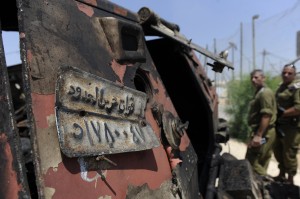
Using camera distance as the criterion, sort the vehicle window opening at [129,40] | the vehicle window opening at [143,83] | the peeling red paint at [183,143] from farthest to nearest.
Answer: the peeling red paint at [183,143] < the vehicle window opening at [143,83] < the vehicle window opening at [129,40]

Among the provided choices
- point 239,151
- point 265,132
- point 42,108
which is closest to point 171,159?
point 42,108

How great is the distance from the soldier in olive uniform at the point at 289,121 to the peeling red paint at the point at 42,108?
16.4 ft

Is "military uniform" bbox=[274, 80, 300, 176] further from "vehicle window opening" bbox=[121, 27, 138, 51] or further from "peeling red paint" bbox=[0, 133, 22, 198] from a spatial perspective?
"peeling red paint" bbox=[0, 133, 22, 198]

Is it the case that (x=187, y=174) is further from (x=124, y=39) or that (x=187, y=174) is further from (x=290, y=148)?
(x=290, y=148)

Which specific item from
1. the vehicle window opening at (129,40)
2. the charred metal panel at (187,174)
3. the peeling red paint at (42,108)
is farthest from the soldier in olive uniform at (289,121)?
the peeling red paint at (42,108)

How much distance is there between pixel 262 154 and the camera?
6.16m

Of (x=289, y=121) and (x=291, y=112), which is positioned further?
(x=289, y=121)

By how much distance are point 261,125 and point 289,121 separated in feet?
1.93

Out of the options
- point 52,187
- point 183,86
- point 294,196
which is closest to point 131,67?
point 52,187

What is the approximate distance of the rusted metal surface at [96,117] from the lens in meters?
1.66

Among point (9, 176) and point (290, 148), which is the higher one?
point (9, 176)

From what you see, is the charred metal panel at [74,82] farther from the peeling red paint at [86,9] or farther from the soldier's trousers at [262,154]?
Answer: the soldier's trousers at [262,154]

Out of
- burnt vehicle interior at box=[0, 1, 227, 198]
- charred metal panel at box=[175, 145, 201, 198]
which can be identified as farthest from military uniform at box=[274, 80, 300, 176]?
charred metal panel at box=[175, 145, 201, 198]

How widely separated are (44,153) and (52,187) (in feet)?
0.41
